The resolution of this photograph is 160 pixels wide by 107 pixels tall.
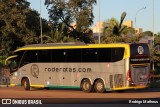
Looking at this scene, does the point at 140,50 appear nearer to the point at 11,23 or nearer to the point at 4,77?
the point at 4,77

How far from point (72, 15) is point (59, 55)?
30939mm

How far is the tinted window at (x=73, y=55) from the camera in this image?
1100 inches

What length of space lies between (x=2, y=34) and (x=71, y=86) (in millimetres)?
24550

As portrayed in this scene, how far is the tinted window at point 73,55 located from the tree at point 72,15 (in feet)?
93.9

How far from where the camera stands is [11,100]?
11938 mm

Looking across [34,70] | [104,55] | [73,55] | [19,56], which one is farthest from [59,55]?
[19,56]

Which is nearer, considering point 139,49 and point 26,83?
point 139,49

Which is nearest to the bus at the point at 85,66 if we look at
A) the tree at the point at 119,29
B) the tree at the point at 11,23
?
the tree at the point at 11,23

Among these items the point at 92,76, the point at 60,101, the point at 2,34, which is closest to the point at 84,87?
the point at 92,76

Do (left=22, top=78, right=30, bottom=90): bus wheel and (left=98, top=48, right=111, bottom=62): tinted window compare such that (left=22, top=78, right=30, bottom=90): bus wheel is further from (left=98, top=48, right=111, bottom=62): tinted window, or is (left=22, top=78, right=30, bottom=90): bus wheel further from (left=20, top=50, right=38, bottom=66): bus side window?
(left=98, top=48, right=111, bottom=62): tinted window

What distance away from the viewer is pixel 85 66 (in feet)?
91.0

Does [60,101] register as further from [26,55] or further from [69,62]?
[26,55]

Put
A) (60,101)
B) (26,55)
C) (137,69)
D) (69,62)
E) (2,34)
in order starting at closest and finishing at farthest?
(60,101) < (137,69) < (69,62) < (26,55) < (2,34)

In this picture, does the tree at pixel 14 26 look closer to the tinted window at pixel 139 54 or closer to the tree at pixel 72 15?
the tree at pixel 72 15
